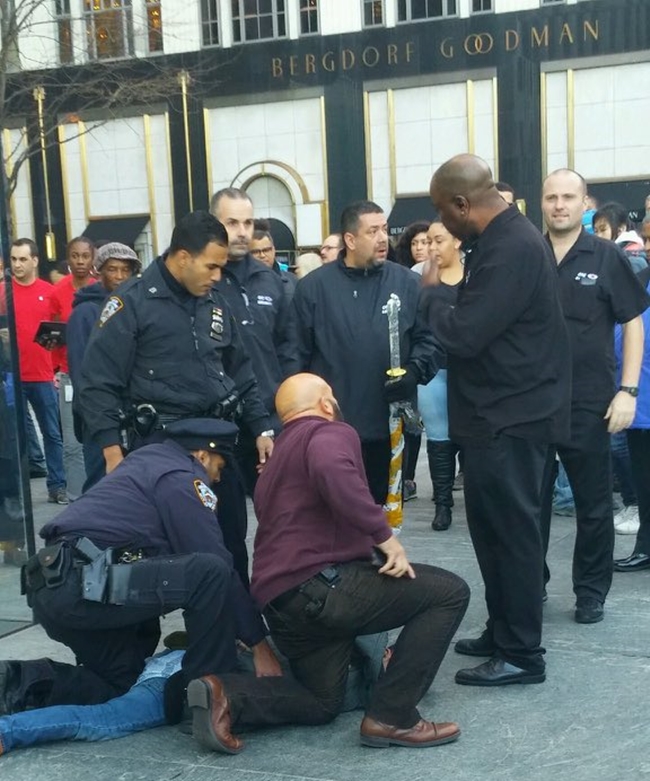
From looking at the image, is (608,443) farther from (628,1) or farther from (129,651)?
(628,1)

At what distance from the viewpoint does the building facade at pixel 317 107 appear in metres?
19.7

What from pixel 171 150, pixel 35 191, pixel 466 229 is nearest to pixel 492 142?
pixel 171 150

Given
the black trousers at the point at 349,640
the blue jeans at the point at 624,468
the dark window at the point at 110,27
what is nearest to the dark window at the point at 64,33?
the dark window at the point at 110,27

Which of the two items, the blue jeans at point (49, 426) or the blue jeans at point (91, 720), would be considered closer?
the blue jeans at point (91, 720)

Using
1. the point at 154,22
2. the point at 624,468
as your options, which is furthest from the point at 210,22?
the point at 624,468

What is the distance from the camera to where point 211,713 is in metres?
3.69

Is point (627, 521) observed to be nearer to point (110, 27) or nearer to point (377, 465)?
point (377, 465)

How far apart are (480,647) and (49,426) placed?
186 inches

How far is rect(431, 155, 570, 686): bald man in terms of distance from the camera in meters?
4.14

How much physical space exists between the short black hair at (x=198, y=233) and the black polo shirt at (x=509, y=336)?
0.88m

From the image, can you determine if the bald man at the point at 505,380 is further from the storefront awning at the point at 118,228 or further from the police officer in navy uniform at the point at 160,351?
the storefront awning at the point at 118,228

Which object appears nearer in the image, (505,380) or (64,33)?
(505,380)

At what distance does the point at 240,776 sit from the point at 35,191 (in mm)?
21435

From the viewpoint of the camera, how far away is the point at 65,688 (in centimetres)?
402
